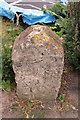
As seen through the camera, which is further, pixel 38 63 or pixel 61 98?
pixel 61 98

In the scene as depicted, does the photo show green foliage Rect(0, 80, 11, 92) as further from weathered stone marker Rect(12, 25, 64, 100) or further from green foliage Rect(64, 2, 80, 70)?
green foliage Rect(64, 2, 80, 70)

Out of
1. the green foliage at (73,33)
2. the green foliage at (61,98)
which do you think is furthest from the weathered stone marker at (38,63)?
the green foliage at (73,33)

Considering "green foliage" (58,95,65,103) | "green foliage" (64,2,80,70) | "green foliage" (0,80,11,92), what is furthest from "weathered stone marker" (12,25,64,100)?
"green foliage" (64,2,80,70)

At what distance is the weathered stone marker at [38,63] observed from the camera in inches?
116

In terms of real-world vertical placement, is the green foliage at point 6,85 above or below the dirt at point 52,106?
above

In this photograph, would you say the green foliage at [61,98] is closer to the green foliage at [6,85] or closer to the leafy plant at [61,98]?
the leafy plant at [61,98]

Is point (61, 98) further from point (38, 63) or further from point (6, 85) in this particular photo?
point (6, 85)

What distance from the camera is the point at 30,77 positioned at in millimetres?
3146

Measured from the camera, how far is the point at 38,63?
118 inches

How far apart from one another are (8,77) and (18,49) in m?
0.93

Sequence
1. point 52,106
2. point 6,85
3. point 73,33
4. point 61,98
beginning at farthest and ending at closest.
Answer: point 73,33
point 6,85
point 61,98
point 52,106

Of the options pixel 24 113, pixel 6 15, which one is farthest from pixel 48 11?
pixel 24 113

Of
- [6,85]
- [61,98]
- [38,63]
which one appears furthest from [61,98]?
[6,85]

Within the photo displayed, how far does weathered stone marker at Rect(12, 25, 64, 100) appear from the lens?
2.94 m
